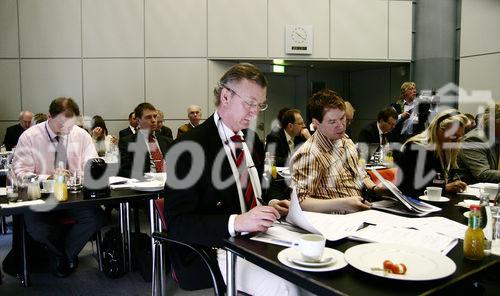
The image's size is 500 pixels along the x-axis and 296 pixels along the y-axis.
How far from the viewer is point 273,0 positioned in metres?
7.04

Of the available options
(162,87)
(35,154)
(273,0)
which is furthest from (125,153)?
(273,0)

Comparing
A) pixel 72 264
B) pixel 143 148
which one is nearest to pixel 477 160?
pixel 143 148

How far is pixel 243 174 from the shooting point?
180cm

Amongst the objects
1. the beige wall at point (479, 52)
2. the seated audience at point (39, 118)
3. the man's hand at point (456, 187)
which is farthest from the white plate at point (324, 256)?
the beige wall at point (479, 52)

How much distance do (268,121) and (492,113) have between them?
5.60 m

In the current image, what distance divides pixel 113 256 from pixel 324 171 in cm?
194

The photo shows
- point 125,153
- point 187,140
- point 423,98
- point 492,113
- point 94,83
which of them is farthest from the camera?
point 94,83

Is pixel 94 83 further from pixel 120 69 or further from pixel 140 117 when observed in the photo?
pixel 140 117

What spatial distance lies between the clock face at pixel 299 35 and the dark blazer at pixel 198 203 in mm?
5676

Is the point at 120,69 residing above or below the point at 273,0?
below

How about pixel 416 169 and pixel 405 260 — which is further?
pixel 416 169

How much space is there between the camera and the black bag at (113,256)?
10.5 ft

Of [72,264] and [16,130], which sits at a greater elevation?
[16,130]

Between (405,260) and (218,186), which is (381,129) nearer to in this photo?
(218,186)
